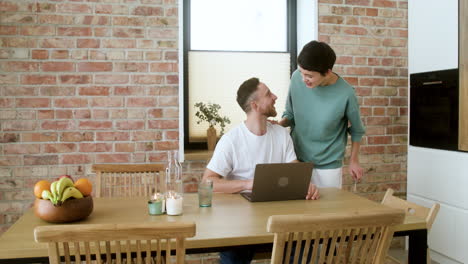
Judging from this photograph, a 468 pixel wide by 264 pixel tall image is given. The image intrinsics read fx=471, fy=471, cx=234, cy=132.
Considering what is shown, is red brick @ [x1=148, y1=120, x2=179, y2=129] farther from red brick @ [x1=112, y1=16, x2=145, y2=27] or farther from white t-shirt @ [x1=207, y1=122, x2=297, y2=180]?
white t-shirt @ [x1=207, y1=122, x2=297, y2=180]

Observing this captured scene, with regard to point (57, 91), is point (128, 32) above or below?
above

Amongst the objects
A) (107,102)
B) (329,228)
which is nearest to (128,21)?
(107,102)

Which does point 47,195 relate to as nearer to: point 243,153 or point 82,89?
point 243,153

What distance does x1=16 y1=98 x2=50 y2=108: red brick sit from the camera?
9.91ft

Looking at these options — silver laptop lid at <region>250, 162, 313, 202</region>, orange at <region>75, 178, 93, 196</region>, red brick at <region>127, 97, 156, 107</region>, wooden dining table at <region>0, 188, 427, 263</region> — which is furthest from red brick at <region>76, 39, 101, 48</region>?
silver laptop lid at <region>250, 162, 313, 202</region>

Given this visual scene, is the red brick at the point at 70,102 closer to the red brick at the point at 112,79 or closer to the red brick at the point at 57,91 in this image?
the red brick at the point at 57,91

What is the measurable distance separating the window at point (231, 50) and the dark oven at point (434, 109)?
959mm

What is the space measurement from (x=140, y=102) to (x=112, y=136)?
0.97 feet

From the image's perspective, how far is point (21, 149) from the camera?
120 inches

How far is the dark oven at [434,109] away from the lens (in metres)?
3.09

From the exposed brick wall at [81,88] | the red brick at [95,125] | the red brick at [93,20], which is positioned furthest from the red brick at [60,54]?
the red brick at [95,125]

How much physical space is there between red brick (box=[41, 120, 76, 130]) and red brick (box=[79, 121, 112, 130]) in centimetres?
6

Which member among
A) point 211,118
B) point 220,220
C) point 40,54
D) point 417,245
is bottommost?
point 417,245

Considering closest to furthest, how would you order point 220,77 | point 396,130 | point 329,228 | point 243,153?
point 329,228, point 243,153, point 220,77, point 396,130
